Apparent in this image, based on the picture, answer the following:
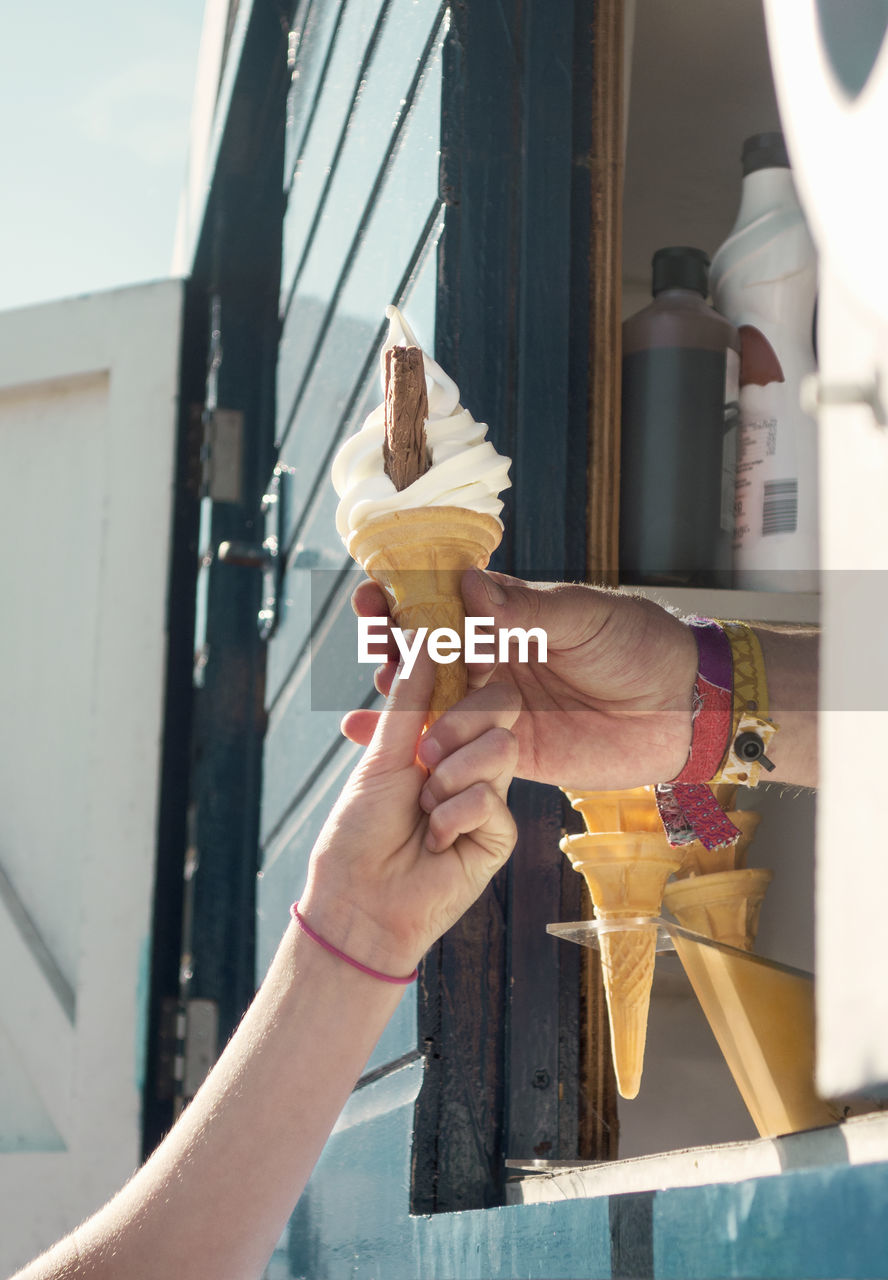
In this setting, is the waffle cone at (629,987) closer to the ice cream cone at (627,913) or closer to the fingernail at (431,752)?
the ice cream cone at (627,913)

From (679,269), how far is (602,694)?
58cm

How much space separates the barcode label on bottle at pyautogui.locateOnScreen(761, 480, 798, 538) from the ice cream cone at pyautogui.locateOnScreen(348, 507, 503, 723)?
40 centimetres

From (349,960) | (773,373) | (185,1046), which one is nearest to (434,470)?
(349,960)

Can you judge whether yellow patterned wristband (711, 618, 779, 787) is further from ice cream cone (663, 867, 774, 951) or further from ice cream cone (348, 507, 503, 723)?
ice cream cone (348, 507, 503, 723)

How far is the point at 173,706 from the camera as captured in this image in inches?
133

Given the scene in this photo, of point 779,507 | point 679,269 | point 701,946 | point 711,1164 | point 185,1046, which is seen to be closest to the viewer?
point 711,1164

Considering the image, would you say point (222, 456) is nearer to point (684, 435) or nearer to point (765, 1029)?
point (684, 435)

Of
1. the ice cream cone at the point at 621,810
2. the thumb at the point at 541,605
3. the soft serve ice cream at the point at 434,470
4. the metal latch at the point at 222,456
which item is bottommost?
the ice cream cone at the point at 621,810

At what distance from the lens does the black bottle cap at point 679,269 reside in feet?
5.23

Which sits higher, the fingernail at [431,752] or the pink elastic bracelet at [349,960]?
the fingernail at [431,752]

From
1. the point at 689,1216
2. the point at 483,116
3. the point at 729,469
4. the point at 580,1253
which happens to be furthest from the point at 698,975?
the point at 483,116

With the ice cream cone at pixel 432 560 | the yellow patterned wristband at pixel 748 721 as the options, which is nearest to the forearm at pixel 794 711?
the yellow patterned wristband at pixel 748 721

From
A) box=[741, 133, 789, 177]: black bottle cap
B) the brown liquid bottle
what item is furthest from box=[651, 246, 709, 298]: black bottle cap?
Answer: box=[741, 133, 789, 177]: black bottle cap

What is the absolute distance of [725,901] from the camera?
135 cm
